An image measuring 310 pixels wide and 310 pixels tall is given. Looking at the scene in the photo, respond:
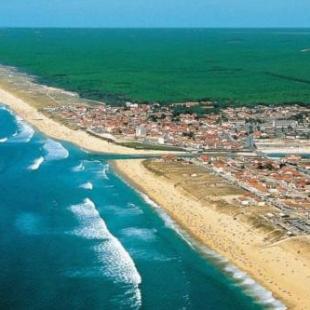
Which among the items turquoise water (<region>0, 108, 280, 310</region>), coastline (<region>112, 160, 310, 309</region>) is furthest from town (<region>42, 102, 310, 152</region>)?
coastline (<region>112, 160, 310, 309</region>)

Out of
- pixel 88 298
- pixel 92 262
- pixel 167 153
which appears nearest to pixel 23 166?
pixel 167 153

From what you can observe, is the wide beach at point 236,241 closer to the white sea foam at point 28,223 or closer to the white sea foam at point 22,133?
the white sea foam at point 28,223

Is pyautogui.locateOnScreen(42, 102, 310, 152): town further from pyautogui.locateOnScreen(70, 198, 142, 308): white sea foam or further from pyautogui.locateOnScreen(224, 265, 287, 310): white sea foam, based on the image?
pyautogui.locateOnScreen(224, 265, 287, 310): white sea foam

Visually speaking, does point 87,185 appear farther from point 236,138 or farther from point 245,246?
point 236,138

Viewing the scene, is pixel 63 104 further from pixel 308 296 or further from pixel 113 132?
pixel 308 296

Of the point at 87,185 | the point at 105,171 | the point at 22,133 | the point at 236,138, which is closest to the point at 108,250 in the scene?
the point at 87,185

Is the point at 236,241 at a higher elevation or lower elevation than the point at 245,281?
higher
